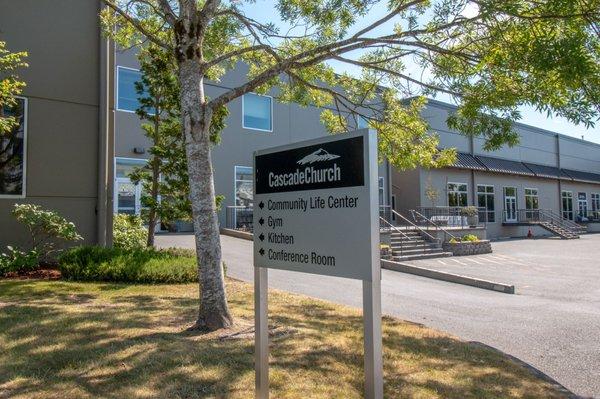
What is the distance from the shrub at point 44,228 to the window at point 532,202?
3352cm

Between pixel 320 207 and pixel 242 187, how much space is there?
19.8m

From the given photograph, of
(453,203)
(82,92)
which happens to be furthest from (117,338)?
(453,203)

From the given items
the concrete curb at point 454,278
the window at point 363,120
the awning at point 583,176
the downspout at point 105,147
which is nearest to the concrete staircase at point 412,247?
the concrete curb at point 454,278

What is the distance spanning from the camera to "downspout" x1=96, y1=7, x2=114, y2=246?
38.1 feet

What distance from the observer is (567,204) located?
41.7 meters

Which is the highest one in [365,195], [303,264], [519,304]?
[365,195]

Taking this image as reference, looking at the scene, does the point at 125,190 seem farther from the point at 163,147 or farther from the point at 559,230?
the point at 559,230

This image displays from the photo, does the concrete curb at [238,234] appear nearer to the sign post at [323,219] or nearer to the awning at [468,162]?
the sign post at [323,219]

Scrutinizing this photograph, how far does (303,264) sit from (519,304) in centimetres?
790

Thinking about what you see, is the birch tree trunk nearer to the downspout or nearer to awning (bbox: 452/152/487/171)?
the downspout

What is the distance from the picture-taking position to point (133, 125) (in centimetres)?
1964

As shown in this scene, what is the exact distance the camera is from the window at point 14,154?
34.4 ft

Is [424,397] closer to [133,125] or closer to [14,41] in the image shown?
[14,41]

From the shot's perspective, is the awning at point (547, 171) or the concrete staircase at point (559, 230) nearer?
the concrete staircase at point (559, 230)
